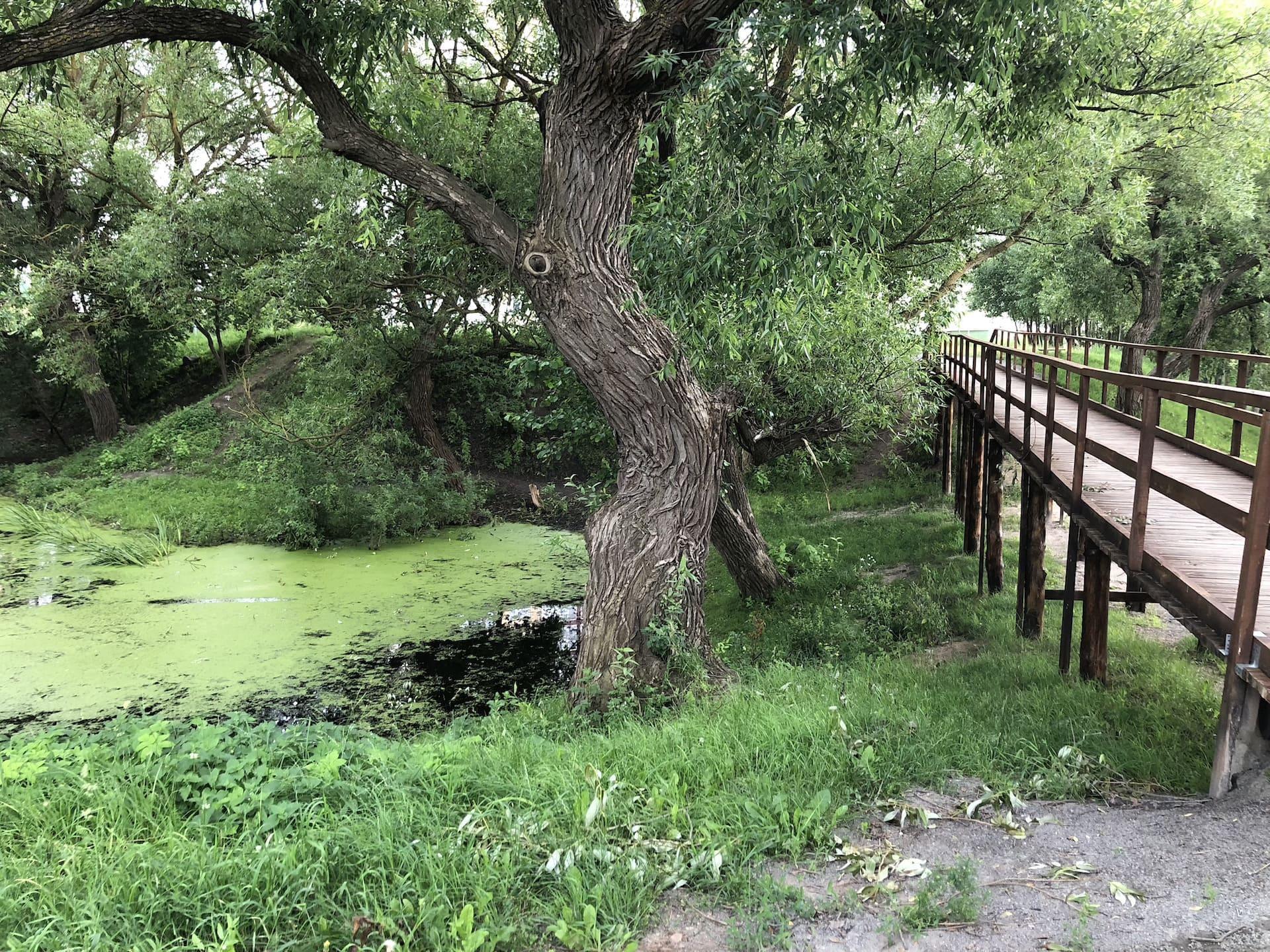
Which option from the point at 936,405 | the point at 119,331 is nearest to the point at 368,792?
the point at 936,405

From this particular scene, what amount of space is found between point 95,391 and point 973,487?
68.1ft

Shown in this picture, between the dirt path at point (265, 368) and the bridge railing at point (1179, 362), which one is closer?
the bridge railing at point (1179, 362)

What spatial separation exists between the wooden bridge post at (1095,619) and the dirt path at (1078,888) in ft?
7.64

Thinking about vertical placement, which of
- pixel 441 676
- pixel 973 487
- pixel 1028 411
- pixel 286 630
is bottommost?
pixel 441 676

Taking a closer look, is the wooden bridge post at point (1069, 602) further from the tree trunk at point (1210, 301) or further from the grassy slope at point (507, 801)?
the tree trunk at point (1210, 301)

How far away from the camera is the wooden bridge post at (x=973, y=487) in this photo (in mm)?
11711

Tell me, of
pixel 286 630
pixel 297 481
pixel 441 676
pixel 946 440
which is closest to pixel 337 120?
pixel 441 676

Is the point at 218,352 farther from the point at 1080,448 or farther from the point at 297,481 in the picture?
the point at 1080,448

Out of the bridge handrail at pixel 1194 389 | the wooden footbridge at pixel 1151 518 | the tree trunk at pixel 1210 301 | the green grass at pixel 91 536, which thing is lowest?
the green grass at pixel 91 536

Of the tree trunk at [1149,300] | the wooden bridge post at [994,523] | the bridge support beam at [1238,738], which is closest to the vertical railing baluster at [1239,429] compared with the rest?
the wooden bridge post at [994,523]

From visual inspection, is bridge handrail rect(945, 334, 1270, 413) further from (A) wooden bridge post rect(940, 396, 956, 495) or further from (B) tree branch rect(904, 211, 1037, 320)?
(A) wooden bridge post rect(940, 396, 956, 495)

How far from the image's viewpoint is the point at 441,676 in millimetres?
9016

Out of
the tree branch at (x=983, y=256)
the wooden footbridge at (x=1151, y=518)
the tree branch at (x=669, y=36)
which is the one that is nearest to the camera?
the wooden footbridge at (x=1151, y=518)

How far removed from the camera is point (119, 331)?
2075cm
